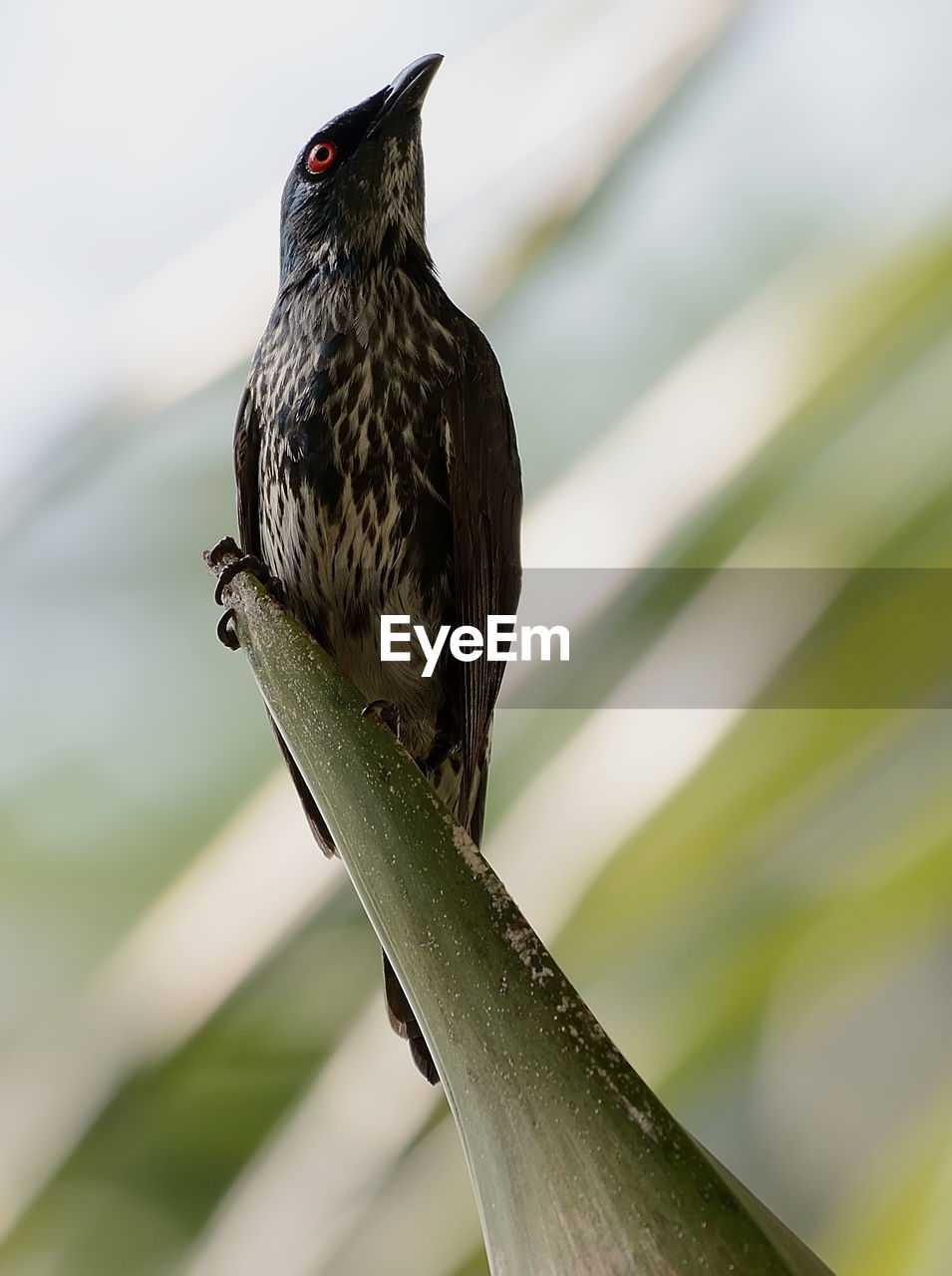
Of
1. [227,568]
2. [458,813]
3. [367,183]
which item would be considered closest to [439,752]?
[458,813]

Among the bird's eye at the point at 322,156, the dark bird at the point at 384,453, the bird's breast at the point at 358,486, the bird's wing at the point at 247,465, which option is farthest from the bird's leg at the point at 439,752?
the bird's eye at the point at 322,156

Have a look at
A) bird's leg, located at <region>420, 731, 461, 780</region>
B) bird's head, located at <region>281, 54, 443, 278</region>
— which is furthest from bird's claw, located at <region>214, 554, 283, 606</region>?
bird's head, located at <region>281, 54, 443, 278</region>

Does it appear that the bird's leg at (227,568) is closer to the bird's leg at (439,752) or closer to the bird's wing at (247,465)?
the bird's wing at (247,465)

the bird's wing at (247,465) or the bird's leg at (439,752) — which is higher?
the bird's wing at (247,465)

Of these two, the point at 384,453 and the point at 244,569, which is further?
the point at 384,453

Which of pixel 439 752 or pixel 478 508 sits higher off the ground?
pixel 478 508

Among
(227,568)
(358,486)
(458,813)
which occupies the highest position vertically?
(358,486)

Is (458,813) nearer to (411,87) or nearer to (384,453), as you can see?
(384,453)
